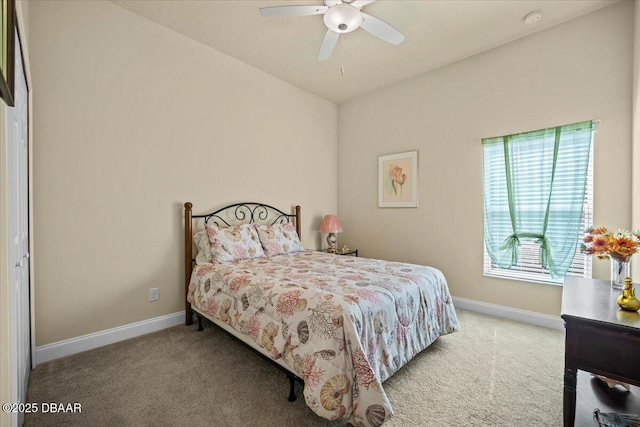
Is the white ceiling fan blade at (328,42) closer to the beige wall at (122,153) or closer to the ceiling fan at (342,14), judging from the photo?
the ceiling fan at (342,14)

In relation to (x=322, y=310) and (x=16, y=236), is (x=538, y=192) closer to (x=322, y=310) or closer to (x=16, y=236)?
(x=322, y=310)

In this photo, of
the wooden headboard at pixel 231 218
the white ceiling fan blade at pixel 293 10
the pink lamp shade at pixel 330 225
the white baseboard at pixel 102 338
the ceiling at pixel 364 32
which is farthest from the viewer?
the pink lamp shade at pixel 330 225

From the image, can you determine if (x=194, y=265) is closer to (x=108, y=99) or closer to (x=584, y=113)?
(x=108, y=99)

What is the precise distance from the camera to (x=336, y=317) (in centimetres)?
153

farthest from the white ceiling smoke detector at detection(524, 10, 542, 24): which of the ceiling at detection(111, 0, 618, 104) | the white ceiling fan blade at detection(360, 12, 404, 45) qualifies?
the white ceiling fan blade at detection(360, 12, 404, 45)

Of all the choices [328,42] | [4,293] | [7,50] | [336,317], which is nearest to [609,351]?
[336,317]

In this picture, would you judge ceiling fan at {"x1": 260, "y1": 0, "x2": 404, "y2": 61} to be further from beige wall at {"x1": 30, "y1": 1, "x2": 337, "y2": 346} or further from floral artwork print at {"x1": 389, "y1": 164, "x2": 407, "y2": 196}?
floral artwork print at {"x1": 389, "y1": 164, "x2": 407, "y2": 196}

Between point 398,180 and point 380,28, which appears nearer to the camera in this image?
point 380,28

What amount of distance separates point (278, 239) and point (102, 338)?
1831 mm

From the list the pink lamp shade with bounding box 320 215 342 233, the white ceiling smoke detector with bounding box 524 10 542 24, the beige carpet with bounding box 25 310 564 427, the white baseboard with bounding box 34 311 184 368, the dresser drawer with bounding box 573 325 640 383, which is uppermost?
the white ceiling smoke detector with bounding box 524 10 542 24

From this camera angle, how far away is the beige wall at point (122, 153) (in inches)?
86.6

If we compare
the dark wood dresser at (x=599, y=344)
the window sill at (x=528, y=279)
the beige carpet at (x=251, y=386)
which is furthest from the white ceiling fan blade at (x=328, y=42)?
the window sill at (x=528, y=279)

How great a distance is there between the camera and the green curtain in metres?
2.64

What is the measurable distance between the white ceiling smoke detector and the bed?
250 centimetres
